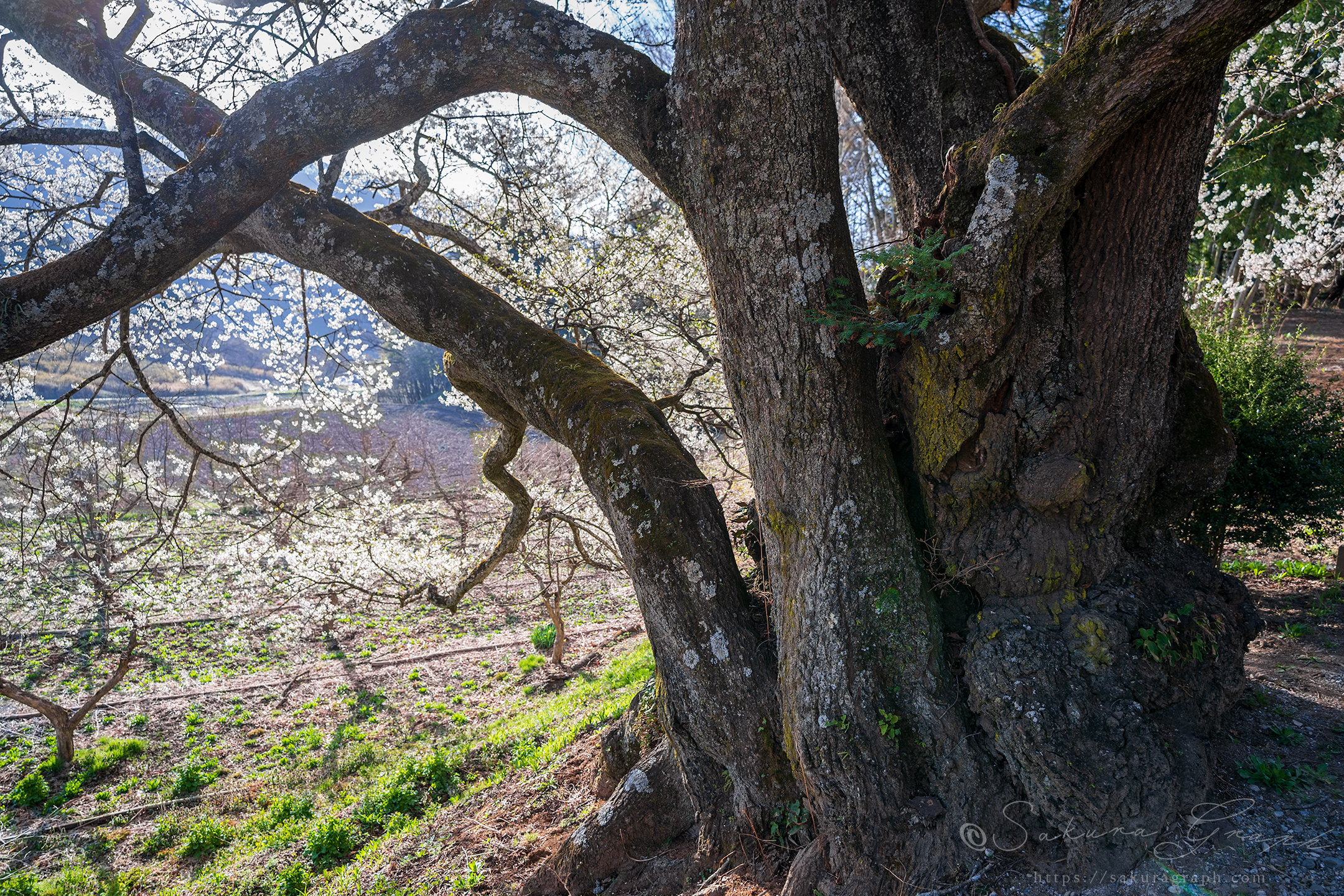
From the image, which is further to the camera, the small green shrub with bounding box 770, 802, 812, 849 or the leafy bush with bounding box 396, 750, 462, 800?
the leafy bush with bounding box 396, 750, 462, 800

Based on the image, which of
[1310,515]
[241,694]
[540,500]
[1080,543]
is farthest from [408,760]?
[1310,515]

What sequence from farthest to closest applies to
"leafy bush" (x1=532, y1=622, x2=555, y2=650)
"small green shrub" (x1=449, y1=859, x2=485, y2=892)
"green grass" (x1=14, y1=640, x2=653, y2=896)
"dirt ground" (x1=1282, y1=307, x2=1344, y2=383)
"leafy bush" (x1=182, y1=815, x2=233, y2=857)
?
"dirt ground" (x1=1282, y1=307, x2=1344, y2=383) → "leafy bush" (x1=532, y1=622, x2=555, y2=650) → "leafy bush" (x1=182, y1=815, x2=233, y2=857) → "green grass" (x1=14, y1=640, x2=653, y2=896) → "small green shrub" (x1=449, y1=859, x2=485, y2=892)

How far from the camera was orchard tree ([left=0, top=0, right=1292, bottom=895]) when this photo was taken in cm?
241

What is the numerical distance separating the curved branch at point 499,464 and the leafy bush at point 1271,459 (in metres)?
4.96

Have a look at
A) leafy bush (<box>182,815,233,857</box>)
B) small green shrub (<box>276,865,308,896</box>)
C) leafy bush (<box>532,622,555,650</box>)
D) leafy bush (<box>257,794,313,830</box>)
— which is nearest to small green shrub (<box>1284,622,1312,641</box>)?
small green shrub (<box>276,865,308,896</box>)

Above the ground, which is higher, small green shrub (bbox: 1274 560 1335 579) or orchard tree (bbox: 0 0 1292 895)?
orchard tree (bbox: 0 0 1292 895)

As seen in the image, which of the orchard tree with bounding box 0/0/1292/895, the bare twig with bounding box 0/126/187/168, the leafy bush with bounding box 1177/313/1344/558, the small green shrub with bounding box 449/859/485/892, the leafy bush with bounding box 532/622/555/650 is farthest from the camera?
the leafy bush with bounding box 532/622/555/650

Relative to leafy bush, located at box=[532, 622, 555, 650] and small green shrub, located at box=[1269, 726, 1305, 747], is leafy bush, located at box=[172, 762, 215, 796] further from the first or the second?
small green shrub, located at box=[1269, 726, 1305, 747]

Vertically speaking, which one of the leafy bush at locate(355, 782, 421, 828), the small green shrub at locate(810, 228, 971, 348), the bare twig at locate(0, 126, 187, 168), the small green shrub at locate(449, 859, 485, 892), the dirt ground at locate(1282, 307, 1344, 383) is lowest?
the leafy bush at locate(355, 782, 421, 828)

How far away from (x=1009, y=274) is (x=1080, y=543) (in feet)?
3.72

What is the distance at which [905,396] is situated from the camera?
2.81 m

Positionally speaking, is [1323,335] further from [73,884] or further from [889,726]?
[73,884]

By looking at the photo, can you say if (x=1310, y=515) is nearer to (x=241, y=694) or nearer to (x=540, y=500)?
(x=540, y=500)

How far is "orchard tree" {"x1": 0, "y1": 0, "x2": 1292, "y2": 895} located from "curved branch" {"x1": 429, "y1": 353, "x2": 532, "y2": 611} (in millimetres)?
1349
